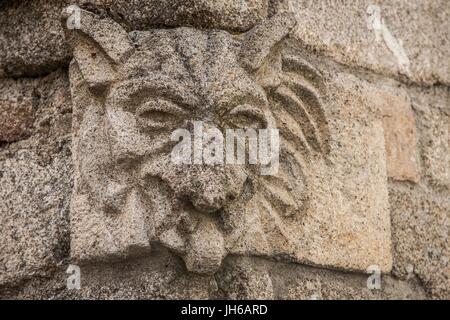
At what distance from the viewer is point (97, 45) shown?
5.92 ft

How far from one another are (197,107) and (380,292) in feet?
2.29

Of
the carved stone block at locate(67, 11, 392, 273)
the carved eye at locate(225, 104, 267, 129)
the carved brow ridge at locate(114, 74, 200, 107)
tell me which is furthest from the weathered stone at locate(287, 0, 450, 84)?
the carved brow ridge at locate(114, 74, 200, 107)

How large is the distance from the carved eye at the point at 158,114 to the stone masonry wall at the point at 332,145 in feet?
0.59

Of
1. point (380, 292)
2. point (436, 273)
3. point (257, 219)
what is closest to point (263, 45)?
point (257, 219)

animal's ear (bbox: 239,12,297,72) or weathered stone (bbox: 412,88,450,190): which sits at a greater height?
animal's ear (bbox: 239,12,297,72)

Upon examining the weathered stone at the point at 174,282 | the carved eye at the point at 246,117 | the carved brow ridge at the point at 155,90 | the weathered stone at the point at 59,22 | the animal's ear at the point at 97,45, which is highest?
the weathered stone at the point at 59,22

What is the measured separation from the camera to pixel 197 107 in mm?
1743

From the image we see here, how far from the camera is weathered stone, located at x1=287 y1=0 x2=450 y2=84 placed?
2.13 meters

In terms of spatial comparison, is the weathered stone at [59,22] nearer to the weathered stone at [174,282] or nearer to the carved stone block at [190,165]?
the carved stone block at [190,165]

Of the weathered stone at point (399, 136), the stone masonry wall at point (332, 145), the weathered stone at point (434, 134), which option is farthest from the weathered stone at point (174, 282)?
the weathered stone at point (434, 134)

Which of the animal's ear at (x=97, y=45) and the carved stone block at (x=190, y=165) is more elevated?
the animal's ear at (x=97, y=45)

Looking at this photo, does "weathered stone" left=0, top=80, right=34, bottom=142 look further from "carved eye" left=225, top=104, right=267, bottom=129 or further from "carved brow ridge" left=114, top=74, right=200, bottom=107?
"carved eye" left=225, top=104, right=267, bottom=129

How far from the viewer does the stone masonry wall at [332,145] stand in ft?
5.99

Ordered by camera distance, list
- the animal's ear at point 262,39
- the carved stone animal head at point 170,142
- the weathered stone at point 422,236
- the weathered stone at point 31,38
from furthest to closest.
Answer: the weathered stone at point 422,236 → the weathered stone at point 31,38 → the animal's ear at point 262,39 → the carved stone animal head at point 170,142
